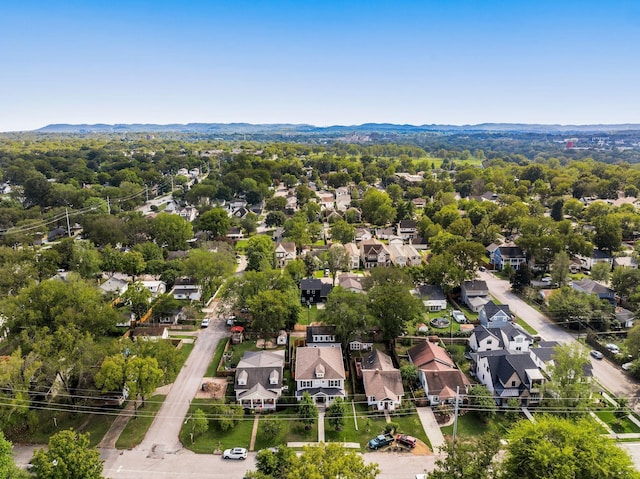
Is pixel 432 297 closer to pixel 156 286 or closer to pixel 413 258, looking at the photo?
pixel 413 258

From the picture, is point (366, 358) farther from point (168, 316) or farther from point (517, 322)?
point (168, 316)

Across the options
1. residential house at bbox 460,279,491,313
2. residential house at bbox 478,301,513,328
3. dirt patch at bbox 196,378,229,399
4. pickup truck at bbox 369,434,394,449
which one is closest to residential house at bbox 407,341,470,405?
pickup truck at bbox 369,434,394,449

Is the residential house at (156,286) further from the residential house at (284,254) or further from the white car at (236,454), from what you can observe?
the white car at (236,454)

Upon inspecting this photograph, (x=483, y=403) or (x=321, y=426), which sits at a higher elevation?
(x=483, y=403)

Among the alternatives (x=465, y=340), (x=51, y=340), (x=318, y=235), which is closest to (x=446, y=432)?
(x=465, y=340)

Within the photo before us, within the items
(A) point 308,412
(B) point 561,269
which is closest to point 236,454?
(A) point 308,412

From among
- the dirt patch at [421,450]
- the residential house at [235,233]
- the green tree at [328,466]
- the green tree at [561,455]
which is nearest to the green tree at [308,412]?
the dirt patch at [421,450]
